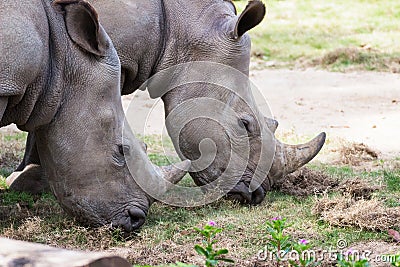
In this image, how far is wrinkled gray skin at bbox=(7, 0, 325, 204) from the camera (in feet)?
19.3

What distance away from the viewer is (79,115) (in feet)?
16.3

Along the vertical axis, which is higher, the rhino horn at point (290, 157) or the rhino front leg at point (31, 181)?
the rhino horn at point (290, 157)

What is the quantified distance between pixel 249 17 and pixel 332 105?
13.4ft

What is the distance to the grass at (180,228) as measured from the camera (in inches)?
190

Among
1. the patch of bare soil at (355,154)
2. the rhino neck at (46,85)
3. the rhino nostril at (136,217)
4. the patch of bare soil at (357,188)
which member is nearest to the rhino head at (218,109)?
the patch of bare soil at (357,188)

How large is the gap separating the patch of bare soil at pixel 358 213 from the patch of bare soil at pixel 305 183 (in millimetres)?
545

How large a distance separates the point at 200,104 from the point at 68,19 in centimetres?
135

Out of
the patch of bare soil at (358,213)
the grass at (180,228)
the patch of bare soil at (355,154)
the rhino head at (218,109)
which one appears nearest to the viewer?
the grass at (180,228)

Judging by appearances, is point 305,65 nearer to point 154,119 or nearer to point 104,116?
point 154,119

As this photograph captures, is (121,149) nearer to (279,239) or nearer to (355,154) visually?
(279,239)

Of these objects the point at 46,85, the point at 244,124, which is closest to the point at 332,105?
the point at 244,124

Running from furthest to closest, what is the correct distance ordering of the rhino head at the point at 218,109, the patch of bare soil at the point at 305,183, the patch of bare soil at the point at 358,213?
the patch of bare soil at the point at 305,183 < the rhino head at the point at 218,109 < the patch of bare soil at the point at 358,213

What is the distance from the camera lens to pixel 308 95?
1030 centimetres

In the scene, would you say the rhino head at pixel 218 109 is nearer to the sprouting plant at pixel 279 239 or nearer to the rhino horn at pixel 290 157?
the rhino horn at pixel 290 157
